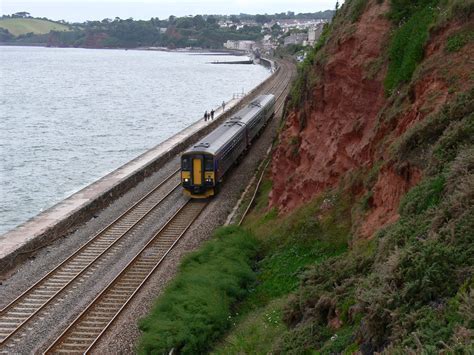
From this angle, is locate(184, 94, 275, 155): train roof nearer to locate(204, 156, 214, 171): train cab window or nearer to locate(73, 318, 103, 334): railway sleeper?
locate(204, 156, 214, 171): train cab window

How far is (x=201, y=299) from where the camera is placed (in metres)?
16.0

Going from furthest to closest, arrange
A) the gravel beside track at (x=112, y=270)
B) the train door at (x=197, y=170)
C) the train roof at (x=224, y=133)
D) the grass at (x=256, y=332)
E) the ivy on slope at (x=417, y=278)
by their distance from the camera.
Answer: the train roof at (x=224, y=133)
the train door at (x=197, y=170)
the gravel beside track at (x=112, y=270)
the grass at (x=256, y=332)
the ivy on slope at (x=417, y=278)

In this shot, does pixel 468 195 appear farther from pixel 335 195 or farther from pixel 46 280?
pixel 46 280

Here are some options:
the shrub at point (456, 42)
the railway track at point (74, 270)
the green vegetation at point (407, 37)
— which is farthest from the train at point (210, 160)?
the shrub at point (456, 42)

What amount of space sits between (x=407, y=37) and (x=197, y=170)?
13.7 metres

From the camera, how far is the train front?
100 feet


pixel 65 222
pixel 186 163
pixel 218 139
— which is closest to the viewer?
pixel 65 222

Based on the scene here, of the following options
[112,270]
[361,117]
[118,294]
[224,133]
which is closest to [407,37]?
[361,117]

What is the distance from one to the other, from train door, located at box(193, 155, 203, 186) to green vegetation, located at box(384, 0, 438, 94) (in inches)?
496

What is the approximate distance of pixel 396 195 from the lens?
1483cm

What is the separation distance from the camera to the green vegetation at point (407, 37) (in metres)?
18.8

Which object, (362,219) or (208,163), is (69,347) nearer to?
(362,219)

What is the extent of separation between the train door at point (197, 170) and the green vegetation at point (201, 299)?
9.56 metres

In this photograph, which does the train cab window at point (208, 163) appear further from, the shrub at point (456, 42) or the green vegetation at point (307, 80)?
the shrub at point (456, 42)
